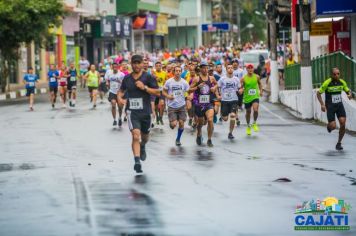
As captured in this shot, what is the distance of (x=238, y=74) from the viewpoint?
1129 inches

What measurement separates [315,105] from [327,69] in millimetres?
1430

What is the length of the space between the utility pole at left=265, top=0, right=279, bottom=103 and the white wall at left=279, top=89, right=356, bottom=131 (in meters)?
0.31

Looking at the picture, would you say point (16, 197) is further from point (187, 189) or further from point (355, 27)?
point (355, 27)

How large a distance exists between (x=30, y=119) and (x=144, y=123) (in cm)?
1559

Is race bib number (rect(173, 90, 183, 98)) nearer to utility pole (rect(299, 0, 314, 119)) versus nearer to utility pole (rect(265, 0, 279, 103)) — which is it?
utility pole (rect(299, 0, 314, 119))

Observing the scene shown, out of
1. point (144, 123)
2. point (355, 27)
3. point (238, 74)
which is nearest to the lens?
point (144, 123)

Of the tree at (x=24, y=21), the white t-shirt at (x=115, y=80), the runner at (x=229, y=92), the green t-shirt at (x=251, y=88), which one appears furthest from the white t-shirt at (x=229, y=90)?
the tree at (x=24, y=21)

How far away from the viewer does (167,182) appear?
14.5 meters

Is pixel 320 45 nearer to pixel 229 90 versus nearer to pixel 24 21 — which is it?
pixel 24 21

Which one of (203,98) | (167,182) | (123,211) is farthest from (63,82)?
(123,211)

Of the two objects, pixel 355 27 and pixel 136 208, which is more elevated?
pixel 355 27

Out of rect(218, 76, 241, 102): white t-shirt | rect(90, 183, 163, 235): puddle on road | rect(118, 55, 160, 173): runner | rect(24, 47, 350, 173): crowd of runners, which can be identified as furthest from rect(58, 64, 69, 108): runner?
rect(90, 183, 163, 235): puddle on road

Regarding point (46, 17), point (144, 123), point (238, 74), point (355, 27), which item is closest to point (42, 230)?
point (144, 123)

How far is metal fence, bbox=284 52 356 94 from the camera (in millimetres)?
26016
